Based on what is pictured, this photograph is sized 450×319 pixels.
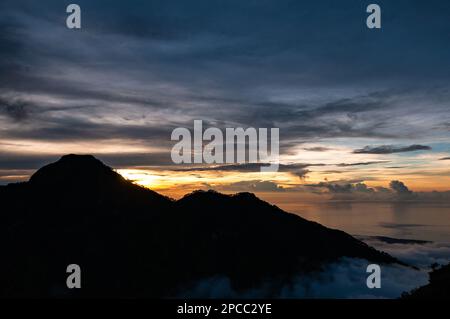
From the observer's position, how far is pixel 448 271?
7806cm

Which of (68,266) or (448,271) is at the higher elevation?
(448,271)

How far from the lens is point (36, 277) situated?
189125 mm
